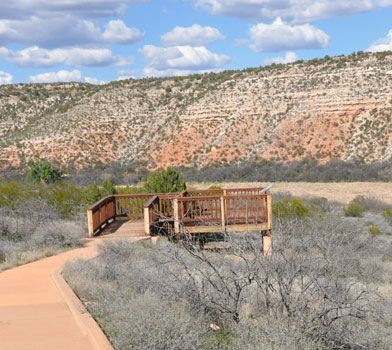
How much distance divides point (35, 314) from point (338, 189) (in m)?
25.9

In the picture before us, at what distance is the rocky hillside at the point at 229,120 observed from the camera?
44.8m

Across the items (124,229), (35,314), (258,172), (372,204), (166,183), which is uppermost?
(166,183)

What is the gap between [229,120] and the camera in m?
51.0

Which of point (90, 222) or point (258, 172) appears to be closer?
point (90, 222)

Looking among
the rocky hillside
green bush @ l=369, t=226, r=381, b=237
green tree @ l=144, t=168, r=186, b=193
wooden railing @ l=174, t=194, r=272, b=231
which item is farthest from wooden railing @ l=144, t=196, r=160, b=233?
the rocky hillside

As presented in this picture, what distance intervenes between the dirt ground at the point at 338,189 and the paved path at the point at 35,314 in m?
19.2

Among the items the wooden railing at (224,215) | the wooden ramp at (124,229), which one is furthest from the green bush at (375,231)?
the wooden ramp at (124,229)

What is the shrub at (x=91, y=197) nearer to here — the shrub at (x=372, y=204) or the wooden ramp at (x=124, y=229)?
the wooden ramp at (x=124, y=229)

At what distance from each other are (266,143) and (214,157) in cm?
476

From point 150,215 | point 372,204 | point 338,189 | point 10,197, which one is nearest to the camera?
point 150,215

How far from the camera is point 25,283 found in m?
9.90

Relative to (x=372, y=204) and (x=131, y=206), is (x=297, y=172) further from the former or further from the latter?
(x=131, y=206)

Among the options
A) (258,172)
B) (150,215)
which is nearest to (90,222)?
(150,215)

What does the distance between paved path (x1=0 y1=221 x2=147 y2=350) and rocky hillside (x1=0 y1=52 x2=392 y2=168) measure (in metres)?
34.9
